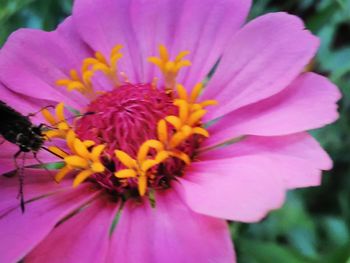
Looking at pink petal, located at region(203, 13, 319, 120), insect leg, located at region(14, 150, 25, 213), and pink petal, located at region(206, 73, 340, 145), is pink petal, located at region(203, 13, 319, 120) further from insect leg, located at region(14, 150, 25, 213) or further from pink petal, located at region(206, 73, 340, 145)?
insect leg, located at region(14, 150, 25, 213)

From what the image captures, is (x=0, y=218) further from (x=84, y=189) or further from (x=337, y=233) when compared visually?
(x=337, y=233)

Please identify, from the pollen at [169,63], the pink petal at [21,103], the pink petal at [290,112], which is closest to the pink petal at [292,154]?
the pink petal at [290,112]

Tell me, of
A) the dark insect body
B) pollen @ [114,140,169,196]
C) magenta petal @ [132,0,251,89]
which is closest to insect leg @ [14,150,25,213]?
the dark insect body

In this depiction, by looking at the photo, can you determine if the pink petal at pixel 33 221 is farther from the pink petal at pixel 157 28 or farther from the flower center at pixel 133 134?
the pink petal at pixel 157 28

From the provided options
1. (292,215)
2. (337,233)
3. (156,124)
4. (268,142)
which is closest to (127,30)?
(156,124)

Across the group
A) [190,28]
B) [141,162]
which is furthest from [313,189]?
[141,162]
